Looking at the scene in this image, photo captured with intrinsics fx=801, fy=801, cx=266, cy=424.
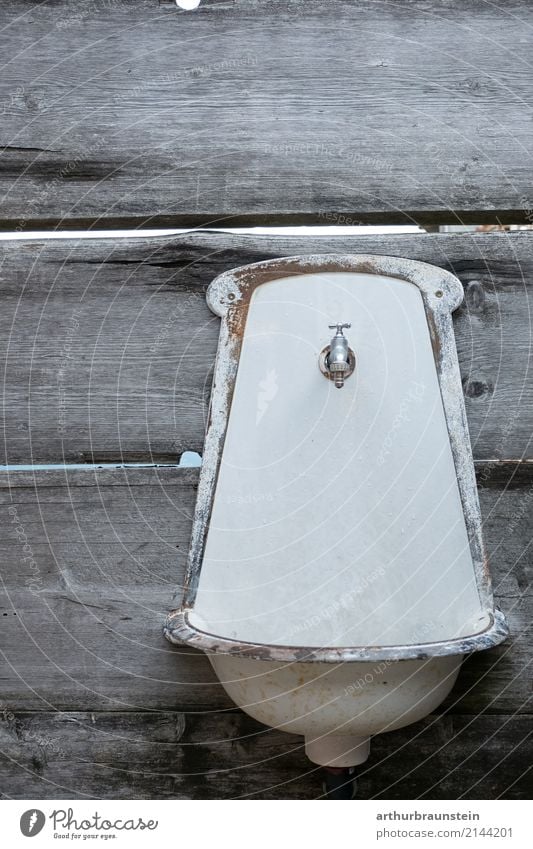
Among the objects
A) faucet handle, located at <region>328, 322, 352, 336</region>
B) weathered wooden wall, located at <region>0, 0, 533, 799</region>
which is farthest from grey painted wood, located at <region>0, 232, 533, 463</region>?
faucet handle, located at <region>328, 322, 352, 336</region>

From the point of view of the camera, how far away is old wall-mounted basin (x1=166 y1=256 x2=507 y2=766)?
25.9 inches

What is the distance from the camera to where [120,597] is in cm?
81

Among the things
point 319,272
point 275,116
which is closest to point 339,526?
point 319,272

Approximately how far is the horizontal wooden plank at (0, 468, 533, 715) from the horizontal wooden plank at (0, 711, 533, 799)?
2cm

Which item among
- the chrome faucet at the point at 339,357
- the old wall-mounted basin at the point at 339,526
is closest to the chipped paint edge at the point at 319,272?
the old wall-mounted basin at the point at 339,526

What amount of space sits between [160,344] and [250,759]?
0.43 m

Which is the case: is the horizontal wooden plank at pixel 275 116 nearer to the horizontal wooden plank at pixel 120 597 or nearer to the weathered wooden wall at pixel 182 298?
the weathered wooden wall at pixel 182 298

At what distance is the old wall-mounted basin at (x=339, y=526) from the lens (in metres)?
0.66

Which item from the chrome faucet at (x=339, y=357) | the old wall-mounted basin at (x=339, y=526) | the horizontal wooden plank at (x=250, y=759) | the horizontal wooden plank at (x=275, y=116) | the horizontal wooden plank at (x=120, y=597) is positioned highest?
the horizontal wooden plank at (x=275, y=116)

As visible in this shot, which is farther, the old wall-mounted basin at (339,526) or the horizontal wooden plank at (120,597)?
the horizontal wooden plank at (120,597)

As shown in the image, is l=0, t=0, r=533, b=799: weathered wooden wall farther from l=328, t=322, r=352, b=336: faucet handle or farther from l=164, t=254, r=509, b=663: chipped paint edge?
l=328, t=322, r=352, b=336: faucet handle

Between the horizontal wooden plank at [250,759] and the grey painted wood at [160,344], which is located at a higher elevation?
the grey painted wood at [160,344]

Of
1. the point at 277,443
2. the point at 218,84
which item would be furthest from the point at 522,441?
the point at 218,84

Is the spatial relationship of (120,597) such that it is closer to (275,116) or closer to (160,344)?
(160,344)
